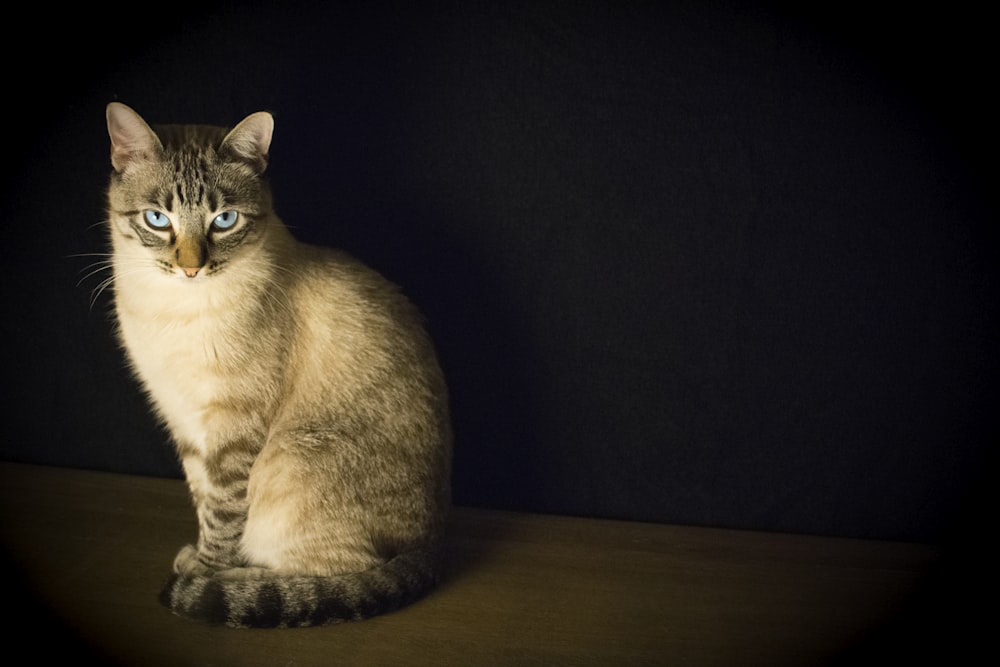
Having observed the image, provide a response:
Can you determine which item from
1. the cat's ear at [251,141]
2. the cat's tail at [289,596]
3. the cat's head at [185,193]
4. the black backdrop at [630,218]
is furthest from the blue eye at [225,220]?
the cat's tail at [289,596]

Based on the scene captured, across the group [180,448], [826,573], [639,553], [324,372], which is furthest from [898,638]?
[180,448]

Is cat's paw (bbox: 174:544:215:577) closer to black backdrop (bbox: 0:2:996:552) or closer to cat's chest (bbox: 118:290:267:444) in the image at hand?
cat's chest (bbox: 118:290:267:444)

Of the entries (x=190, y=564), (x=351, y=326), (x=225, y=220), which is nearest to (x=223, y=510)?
(x=190, y=564)

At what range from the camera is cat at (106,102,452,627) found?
5.56 ft

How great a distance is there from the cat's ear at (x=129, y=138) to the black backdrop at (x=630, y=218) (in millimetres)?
449

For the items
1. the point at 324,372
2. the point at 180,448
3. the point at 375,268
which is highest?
the point at 375,268

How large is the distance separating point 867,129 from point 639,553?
120cm

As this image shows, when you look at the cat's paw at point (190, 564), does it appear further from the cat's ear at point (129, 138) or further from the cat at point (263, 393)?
the cat's ear at point (129, 138)

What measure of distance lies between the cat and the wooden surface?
8 centimetres

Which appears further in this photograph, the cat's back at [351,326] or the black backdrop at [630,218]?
the black backdrop at [630,218]

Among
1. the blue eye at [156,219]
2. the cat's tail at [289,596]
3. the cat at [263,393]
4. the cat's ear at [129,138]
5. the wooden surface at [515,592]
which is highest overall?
the cat's ear at [129,138]

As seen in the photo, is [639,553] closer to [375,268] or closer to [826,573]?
[826,573]

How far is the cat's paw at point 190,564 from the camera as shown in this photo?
1.80 metres

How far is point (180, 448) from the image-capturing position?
1.94 m
